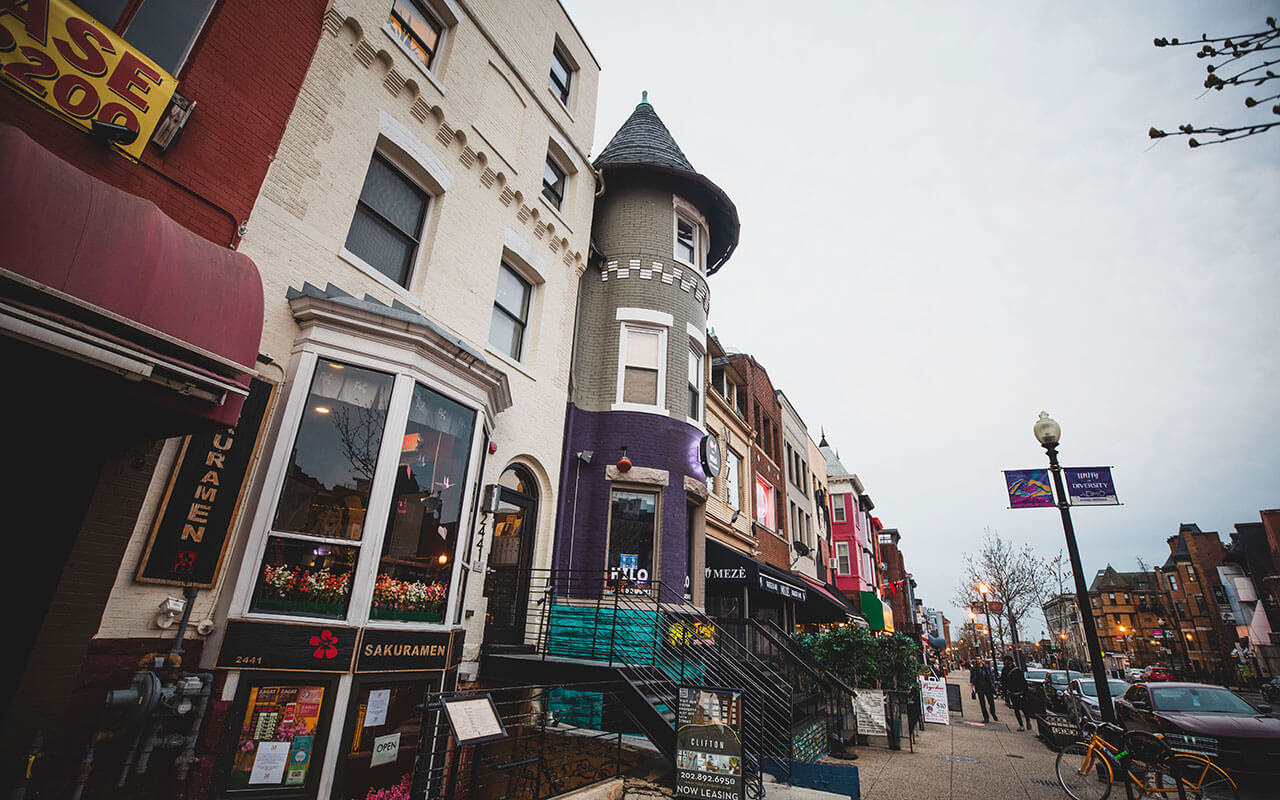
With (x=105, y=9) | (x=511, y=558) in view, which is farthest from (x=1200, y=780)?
(x=105, y=9)

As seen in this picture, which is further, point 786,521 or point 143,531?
point 786,521

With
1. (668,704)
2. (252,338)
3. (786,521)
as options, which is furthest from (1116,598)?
(252,338)

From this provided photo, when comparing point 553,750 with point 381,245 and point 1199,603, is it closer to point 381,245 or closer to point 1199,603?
point 381,245

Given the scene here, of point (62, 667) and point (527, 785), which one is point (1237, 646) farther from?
point (62, 667)

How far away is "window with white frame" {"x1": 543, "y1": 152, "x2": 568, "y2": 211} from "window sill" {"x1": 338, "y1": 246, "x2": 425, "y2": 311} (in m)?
4.87

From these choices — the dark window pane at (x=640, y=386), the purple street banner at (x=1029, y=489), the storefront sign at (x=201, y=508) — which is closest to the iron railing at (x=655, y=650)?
the dark window pane at (x=640, y=386)

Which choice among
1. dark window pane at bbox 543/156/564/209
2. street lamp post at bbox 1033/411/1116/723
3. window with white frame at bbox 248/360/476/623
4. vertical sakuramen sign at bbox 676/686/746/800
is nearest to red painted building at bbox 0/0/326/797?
window with white frame at bbox 248/360/476/623

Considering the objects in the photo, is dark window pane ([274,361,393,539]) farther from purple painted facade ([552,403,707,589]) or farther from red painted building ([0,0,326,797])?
purple painted facade ([552,403,707,589])

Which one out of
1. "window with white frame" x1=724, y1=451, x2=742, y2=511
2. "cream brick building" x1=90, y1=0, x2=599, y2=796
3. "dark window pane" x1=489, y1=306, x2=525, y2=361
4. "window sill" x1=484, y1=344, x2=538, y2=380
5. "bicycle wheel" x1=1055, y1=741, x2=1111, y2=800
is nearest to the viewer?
Answer: "cream brick building" x1=90, y1=0, x2=599, y2=796

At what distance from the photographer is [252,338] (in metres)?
4.81

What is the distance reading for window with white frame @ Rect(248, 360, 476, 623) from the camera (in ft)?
18.4

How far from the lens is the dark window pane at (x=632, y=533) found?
34.7 feet

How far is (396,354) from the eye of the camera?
6.55 metres

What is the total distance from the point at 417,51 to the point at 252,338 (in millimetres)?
6888
